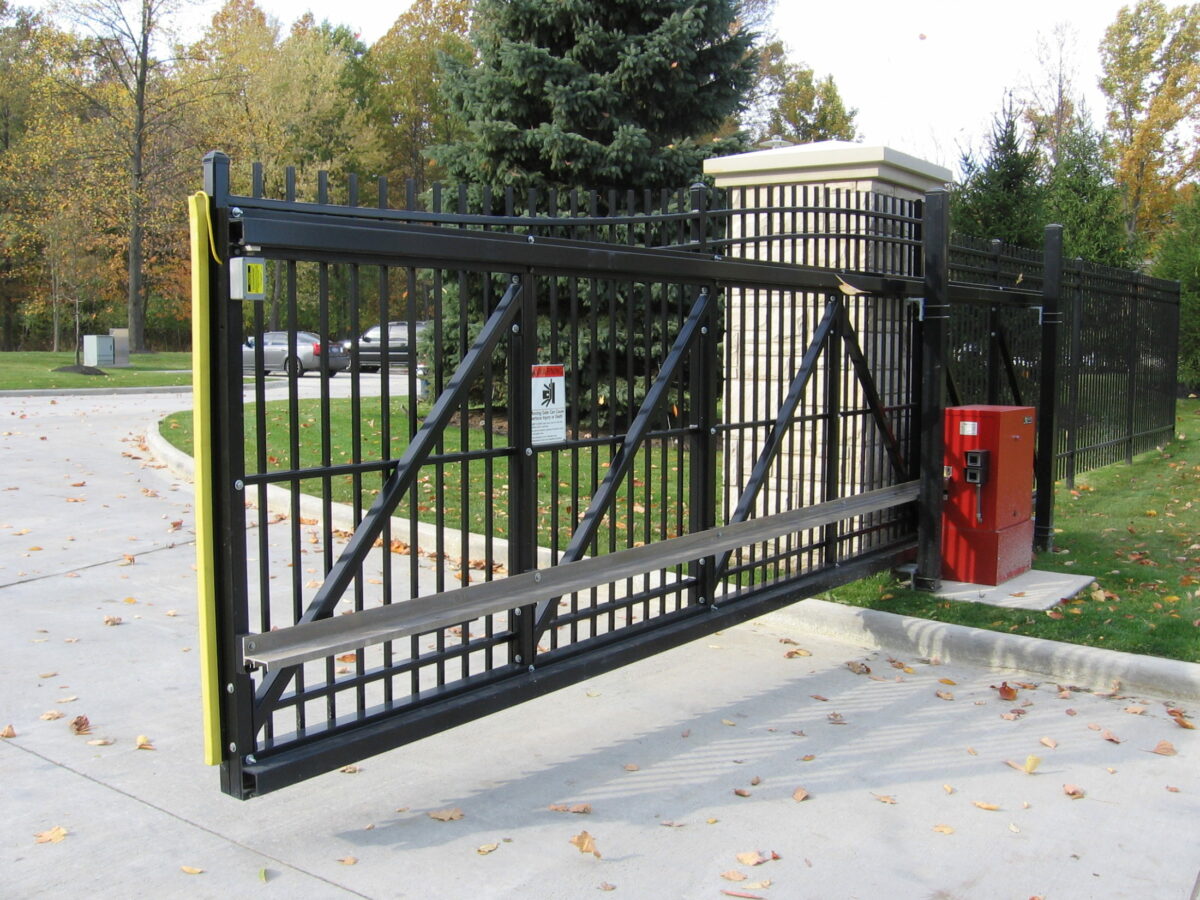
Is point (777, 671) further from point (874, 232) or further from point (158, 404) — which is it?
point (158, 404)

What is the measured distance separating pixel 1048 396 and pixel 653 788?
18.1 ft

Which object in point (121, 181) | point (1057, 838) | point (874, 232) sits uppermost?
point (121, 181)

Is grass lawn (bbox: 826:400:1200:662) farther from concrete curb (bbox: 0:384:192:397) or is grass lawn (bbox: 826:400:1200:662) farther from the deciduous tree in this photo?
the deciduous tree

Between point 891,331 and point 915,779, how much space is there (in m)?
3.53

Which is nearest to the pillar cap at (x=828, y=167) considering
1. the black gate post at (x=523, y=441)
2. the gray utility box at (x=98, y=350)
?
the black gate post at (x=523, y=441)

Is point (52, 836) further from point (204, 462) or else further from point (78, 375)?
point (78, 375)

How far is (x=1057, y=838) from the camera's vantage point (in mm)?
3961

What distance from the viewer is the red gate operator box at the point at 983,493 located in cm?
705

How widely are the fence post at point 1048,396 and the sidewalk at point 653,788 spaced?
2.69 meters

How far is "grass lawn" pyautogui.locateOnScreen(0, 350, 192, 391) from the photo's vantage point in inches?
853

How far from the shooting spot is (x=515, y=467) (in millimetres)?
4344

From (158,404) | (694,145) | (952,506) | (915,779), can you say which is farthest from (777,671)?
(158,404)

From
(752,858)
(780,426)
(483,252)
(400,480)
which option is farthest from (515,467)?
(780,426)

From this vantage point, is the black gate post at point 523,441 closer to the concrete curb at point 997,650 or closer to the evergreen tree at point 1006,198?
the concrete curb at point 997,650
